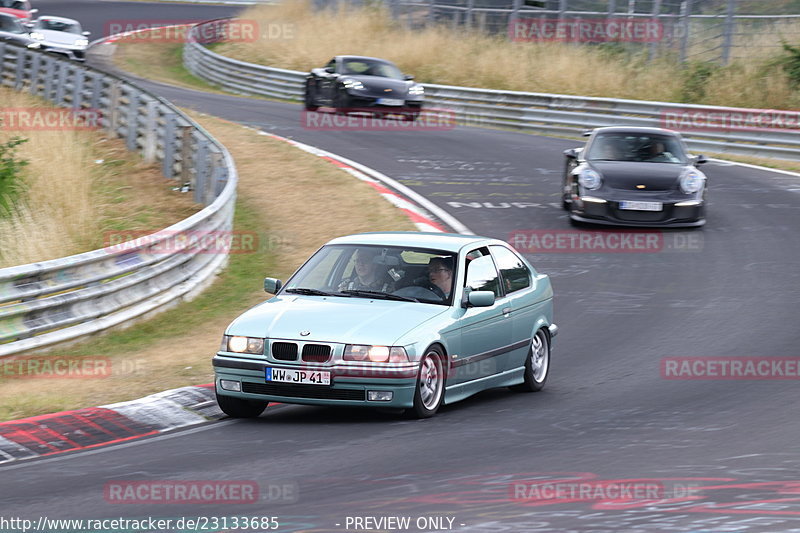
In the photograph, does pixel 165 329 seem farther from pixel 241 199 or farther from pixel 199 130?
pixel 241 199

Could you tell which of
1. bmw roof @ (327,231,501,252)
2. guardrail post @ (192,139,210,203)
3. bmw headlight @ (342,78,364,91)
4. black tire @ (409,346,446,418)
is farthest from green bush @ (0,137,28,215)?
bmw headlight @ (342,78,364,91)

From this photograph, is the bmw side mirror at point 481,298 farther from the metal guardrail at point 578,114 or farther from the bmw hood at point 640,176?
the metal guardrail at point 578,114

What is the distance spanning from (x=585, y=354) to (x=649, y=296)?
303 centimetres

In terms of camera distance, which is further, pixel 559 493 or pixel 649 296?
pixel 649 296

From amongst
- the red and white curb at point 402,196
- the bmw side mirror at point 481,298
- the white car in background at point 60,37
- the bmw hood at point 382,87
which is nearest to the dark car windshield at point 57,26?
the white car in background at point 60,37

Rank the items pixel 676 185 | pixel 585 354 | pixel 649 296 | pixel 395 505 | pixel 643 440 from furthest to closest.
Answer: pixel 676 185 → pixel 649 296 → pixel 585 354 → pixel 643 440 → pixel 395 505

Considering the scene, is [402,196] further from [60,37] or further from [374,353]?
[60,37]

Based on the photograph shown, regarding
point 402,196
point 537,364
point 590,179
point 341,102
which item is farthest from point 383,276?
point 341,102

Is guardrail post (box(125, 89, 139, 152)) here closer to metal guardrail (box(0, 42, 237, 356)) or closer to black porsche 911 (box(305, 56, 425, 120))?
metal guardrail (box(0, 42, 237, 356))

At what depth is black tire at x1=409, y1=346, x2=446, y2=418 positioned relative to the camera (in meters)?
8.86

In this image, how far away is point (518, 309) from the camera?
33.9 ft

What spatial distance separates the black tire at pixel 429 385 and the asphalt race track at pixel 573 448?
0.12m

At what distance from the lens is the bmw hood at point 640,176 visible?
60.5ft

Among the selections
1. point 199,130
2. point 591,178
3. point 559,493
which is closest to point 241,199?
point 199,130
